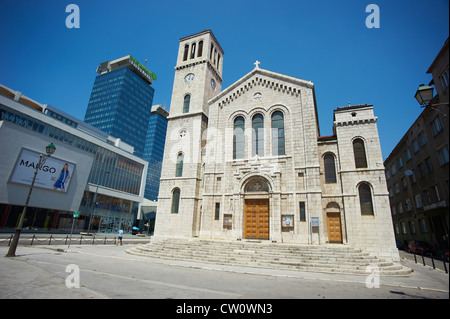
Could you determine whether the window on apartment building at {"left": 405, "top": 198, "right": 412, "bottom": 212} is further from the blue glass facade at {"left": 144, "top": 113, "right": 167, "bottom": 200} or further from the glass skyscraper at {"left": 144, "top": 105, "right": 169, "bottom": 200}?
the blue glass facade at {"left": 144, "top": 113, "right": 167, "bottom": 200}

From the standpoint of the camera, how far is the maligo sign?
3338 centimetres

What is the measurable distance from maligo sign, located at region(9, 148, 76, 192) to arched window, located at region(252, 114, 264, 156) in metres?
34.1

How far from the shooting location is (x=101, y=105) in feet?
336

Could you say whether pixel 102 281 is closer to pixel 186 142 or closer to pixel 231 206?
pixel 231 206

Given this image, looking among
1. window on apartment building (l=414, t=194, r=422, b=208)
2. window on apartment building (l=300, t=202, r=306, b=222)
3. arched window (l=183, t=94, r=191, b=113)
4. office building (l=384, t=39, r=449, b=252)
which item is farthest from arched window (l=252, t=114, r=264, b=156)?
window on apartment building (l=414, t=194, r=422, b=208)

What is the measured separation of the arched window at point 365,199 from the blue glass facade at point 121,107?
3804 inches

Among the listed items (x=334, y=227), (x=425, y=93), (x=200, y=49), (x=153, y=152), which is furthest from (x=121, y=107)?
(x=425, y=93)

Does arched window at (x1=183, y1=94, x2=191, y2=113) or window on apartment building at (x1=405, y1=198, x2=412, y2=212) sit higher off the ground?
arched window at (x1=183, y1=94, x2=191, y2=113)

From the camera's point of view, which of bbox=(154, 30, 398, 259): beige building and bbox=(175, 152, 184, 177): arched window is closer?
bbox=(154, 30, 398, 259): beige building

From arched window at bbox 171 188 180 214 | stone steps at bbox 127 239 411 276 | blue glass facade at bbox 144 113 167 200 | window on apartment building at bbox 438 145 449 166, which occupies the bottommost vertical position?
stone steps at bbox 127 239 411 276

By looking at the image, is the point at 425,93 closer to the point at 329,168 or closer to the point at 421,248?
the point at 329,168

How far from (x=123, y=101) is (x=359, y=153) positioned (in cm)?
10336

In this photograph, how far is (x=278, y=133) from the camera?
21906 mm
